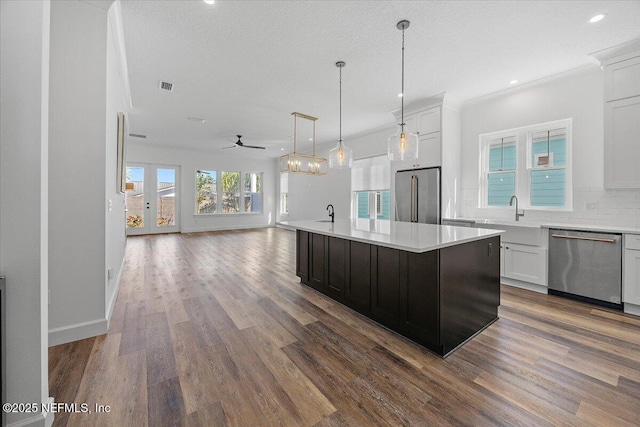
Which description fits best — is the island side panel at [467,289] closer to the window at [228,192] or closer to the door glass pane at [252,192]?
the window at [228,192]

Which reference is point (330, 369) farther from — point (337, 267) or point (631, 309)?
point (631, 309)

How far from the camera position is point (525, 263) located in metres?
3.64

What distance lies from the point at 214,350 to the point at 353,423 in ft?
4.08

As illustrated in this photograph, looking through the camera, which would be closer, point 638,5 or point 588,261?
point 638,5

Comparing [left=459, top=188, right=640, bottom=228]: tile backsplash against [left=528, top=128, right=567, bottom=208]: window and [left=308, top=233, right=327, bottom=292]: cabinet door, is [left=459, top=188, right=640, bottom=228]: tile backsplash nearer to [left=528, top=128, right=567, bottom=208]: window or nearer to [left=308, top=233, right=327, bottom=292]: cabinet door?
[left=528, top=128, right=567, bottom=208]: window

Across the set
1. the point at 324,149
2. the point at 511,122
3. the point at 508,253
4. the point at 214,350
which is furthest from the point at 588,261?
the point at 324,149

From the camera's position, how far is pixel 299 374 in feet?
6.04

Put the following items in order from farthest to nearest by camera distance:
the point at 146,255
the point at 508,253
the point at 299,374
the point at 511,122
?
the point at 146,255 → the point at 511,122 → the point at 508,253 → the point at 299,374

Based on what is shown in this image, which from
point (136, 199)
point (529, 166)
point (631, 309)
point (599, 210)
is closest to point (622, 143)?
point (599, 210)

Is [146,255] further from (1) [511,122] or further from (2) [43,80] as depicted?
(1) [511,122]

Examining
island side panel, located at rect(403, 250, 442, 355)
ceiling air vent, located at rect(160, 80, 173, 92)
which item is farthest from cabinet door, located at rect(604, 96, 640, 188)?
ceiling air vent, located at rect(160, 80, 173, 92)

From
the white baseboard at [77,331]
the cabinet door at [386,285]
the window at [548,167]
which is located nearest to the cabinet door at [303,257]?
the cabinet door at [386,285]

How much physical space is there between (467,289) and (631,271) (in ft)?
6.84

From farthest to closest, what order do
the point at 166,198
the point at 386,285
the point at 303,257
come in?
the point at 166,198 < the point at 303,257 < the point at 386,285
